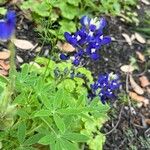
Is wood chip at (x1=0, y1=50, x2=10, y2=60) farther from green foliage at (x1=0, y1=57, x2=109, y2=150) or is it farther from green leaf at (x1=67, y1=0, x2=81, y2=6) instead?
green foliage at (x1=0, y1=57, x2=109, y2=150)

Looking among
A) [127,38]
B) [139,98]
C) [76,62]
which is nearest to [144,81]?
[139,98]

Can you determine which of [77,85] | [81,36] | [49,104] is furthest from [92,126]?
[49,104]

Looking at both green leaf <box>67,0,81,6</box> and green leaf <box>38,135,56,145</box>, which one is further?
green leaf <box>67,0,81,6</box>

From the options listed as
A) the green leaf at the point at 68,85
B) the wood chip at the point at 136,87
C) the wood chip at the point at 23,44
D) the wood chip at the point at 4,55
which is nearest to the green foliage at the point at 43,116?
the green leaf at the point at 68,85

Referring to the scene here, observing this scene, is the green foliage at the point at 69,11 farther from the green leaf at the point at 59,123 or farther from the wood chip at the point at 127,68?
the green leaf at the point at 59,123

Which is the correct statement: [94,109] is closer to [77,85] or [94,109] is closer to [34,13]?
[77,85]

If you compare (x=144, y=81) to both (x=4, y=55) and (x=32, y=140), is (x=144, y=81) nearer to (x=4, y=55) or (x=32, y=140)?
(x=4, y=55)

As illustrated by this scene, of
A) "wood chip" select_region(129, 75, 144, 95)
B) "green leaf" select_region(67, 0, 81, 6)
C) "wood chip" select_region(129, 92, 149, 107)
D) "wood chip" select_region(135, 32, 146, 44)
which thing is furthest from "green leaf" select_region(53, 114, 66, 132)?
"wood chip" select_region(135, 32, 146, 44)
